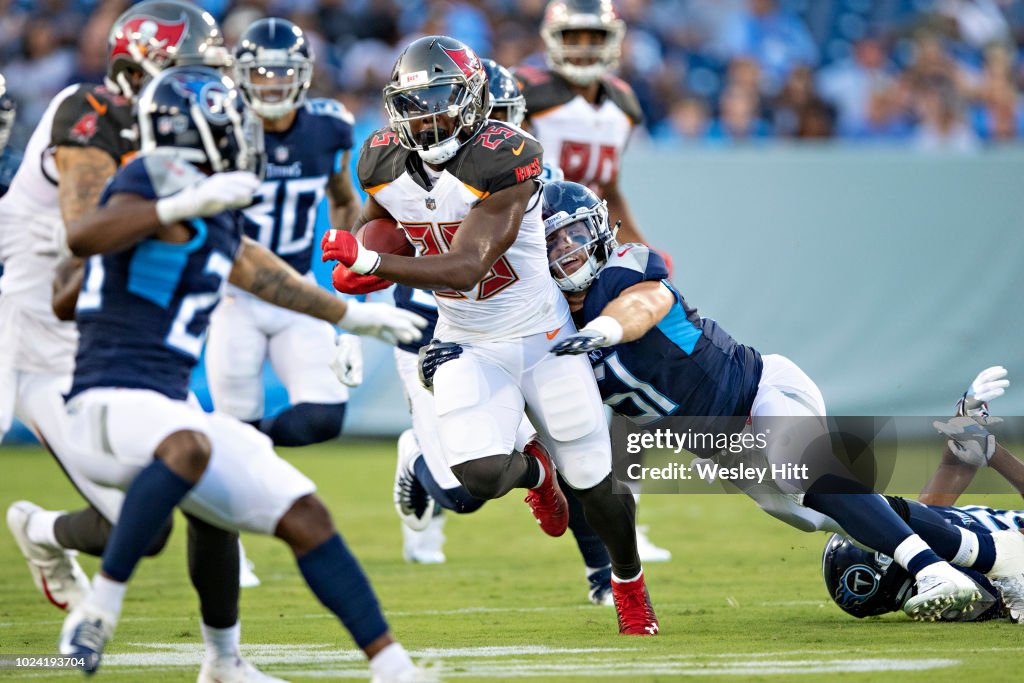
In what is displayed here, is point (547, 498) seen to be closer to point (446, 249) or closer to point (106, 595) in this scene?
point (446, 249)

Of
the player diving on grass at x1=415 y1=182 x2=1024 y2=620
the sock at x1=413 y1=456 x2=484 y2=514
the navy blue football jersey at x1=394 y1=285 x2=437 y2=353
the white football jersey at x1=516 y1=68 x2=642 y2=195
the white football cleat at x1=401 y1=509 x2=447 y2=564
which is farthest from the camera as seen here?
the white football jersey at x1=516 y1=68 x2=642 y2=195

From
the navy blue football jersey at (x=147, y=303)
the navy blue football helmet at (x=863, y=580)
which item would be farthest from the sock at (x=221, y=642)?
the navy blue football helmet at (x=863, y=580)

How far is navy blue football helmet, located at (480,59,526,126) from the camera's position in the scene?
5.87 metres

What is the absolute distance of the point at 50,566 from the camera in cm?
525

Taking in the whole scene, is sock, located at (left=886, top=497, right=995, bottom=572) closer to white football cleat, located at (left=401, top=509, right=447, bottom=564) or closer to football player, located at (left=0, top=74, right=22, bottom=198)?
white football cleat, located at (left=401, top=509, right=447, bottom=564)

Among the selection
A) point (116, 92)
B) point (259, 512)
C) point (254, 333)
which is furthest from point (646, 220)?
point (259, 512)

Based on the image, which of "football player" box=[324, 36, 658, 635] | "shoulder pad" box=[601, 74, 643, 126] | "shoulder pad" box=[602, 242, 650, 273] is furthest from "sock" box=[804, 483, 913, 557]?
"shoulder pad" box=[601, 74, 643, 126]

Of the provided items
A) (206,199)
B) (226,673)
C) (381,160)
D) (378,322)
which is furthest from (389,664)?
(381,160)

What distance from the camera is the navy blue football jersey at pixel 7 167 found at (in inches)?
218

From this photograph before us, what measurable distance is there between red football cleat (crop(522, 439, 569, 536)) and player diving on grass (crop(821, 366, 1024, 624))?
93cm

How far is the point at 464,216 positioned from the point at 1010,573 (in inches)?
84.9

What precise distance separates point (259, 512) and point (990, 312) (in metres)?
8.12

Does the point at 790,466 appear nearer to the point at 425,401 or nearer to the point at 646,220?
the point at 425,401

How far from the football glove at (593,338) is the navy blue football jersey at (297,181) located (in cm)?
217
